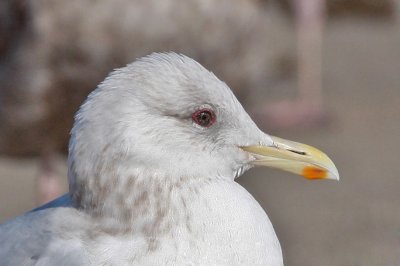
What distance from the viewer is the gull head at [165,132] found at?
9.02 feet

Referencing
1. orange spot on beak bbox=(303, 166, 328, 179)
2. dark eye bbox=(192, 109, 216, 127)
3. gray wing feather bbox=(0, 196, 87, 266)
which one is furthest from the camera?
orange spot on beak bbox=(303, 166, 328, 179)

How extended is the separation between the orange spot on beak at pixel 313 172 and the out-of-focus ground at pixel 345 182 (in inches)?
31.3

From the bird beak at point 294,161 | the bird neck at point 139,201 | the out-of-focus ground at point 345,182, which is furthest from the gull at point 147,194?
the out-of-focus ground at point 345,182

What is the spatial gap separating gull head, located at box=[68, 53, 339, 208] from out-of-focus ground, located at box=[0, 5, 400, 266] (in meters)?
0.95

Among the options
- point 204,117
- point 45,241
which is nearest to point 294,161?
point 204,117

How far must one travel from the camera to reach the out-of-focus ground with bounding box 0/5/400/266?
510 cm

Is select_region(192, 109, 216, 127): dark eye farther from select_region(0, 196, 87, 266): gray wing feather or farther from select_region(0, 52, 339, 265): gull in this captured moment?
select_region(0, 196, 87, 266): gray wing feather

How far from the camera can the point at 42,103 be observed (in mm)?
4992

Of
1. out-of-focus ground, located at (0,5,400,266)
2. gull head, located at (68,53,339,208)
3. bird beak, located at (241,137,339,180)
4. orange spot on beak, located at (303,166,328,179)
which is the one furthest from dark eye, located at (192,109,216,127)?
out-of-focus ground, located at (0,5,400,266)

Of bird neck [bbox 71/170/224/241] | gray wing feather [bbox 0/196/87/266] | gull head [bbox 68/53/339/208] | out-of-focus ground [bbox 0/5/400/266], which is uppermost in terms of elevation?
gull head [bbox 68/53/339/208]

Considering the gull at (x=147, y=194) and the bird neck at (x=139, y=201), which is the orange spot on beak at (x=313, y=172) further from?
the bird neck at (x=139, y=201)

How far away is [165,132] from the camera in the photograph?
2.81m

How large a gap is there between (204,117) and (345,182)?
3.29 metres

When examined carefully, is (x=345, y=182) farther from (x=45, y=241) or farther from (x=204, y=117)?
(x=45, y=241)
